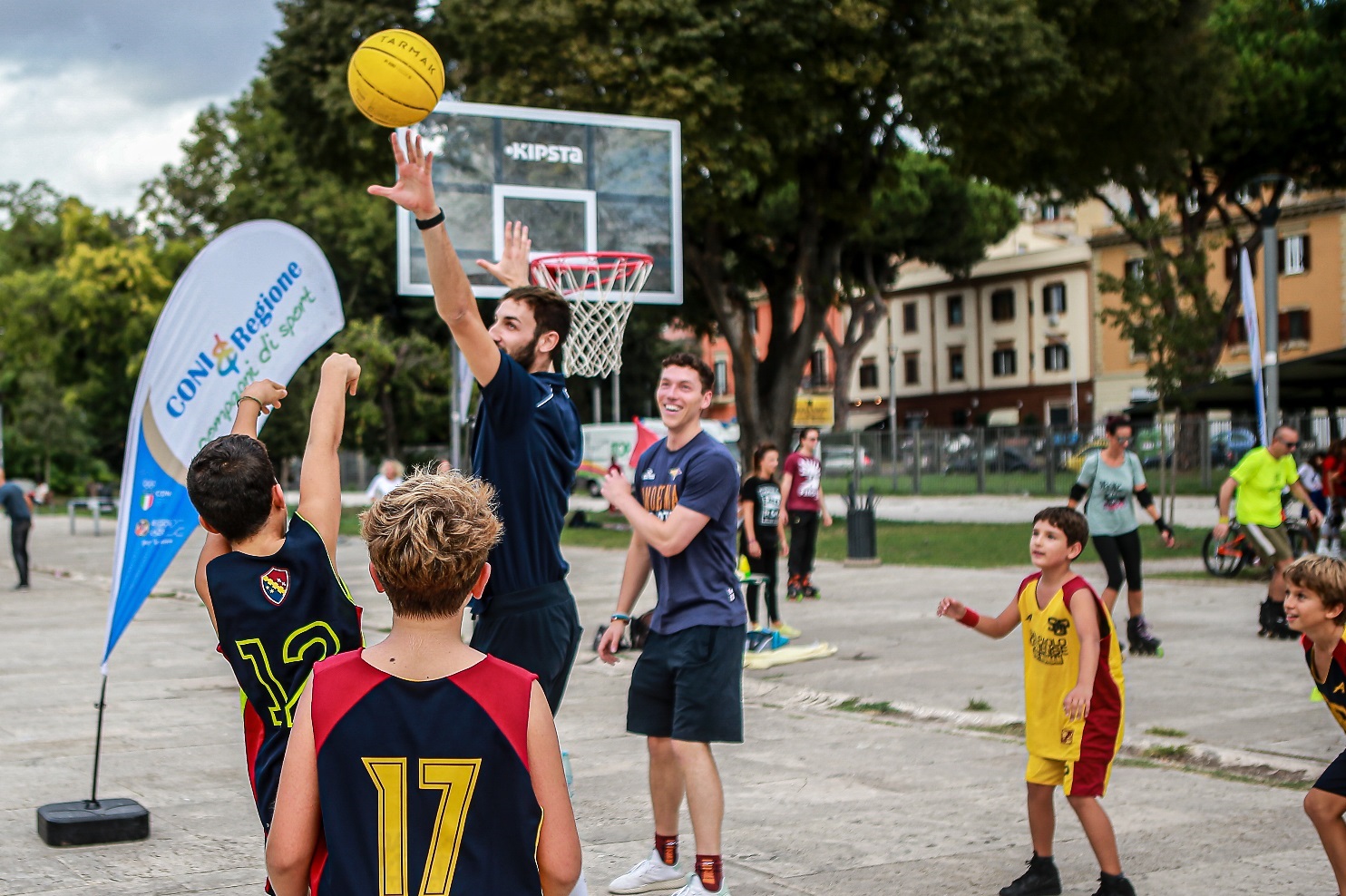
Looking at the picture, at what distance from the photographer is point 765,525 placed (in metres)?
12.9

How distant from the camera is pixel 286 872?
8.25ft

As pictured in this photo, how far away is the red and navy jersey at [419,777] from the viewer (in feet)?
7.96

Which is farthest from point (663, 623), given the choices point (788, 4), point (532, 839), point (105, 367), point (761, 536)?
point (105, 367)

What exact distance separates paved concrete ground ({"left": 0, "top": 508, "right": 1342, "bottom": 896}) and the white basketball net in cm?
247

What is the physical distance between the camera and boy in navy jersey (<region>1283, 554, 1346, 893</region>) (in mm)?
4414

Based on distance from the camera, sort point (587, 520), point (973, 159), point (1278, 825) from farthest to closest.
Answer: point (587, 520), point (973, 159), point (1278, 825)

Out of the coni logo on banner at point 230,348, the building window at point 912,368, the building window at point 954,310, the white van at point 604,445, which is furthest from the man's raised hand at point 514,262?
the building window at point 912,368

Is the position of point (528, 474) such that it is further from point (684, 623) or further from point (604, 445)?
point (604, 445)

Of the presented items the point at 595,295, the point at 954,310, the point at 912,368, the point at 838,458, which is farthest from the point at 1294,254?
the point at 595,295

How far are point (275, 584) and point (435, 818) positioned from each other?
1.11m

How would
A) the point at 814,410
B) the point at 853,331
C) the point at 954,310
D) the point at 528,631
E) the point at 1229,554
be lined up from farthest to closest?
the point at 954,310 < the point at 853,331 < the point at 814,410 < the point at 1229,554 < the point at 528,631

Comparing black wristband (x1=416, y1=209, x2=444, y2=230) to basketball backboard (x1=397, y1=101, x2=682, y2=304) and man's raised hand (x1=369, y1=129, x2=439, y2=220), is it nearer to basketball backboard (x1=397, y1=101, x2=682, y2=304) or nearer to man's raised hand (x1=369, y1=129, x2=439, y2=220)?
man's raised hand (x1=369, y1=129, x2=439, y2=220)

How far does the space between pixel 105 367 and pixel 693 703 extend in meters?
47.4

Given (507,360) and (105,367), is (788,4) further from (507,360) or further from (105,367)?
(105,367)
